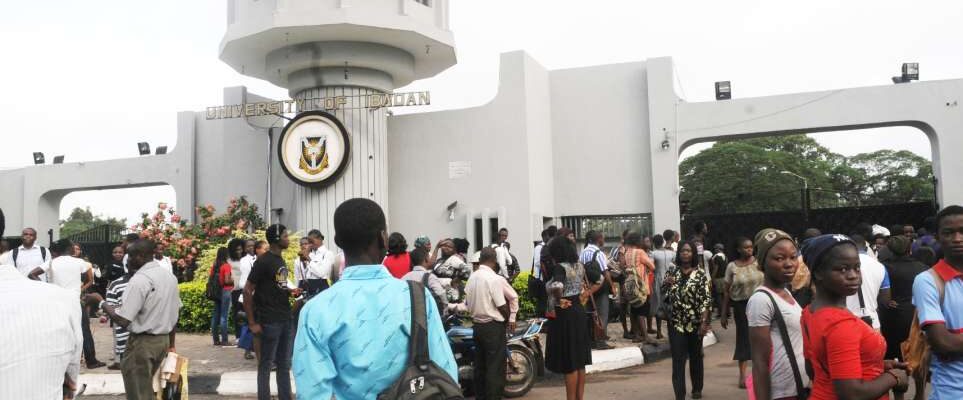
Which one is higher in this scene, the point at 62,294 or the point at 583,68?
the point at 583,68

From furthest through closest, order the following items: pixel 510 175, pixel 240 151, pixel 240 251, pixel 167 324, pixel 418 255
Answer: pixel 240 151
pixel 510 175
pixel 240 251
pixel 418 255
pixel 167 324

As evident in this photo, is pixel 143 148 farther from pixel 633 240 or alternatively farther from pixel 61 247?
pixel 633 240

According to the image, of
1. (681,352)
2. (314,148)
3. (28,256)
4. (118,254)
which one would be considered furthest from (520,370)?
(314,148)

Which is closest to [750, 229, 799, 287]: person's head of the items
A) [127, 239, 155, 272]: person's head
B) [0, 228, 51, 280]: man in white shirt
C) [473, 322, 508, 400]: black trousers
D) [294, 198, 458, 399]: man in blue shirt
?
[294, 198, 458, 399]: man in blue shirt

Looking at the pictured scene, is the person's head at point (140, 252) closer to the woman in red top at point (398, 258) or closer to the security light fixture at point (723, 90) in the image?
the woman in red top at point (398, 258)

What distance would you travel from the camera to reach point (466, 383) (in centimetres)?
790

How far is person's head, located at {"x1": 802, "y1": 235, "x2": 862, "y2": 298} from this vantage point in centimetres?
302

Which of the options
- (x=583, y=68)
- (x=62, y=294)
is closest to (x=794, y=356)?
(x=62, y=294)

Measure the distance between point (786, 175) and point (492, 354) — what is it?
4167 cm

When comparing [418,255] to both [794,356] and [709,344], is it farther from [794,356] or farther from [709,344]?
[709,344]

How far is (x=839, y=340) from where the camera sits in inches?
112

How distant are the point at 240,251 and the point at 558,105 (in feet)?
31.1

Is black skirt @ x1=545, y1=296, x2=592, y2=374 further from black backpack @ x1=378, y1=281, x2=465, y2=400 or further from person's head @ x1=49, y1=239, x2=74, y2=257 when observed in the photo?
person's head @ x1=49, y1=239, x2=74, y2=257

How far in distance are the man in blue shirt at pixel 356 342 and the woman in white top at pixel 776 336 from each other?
1.68 m
